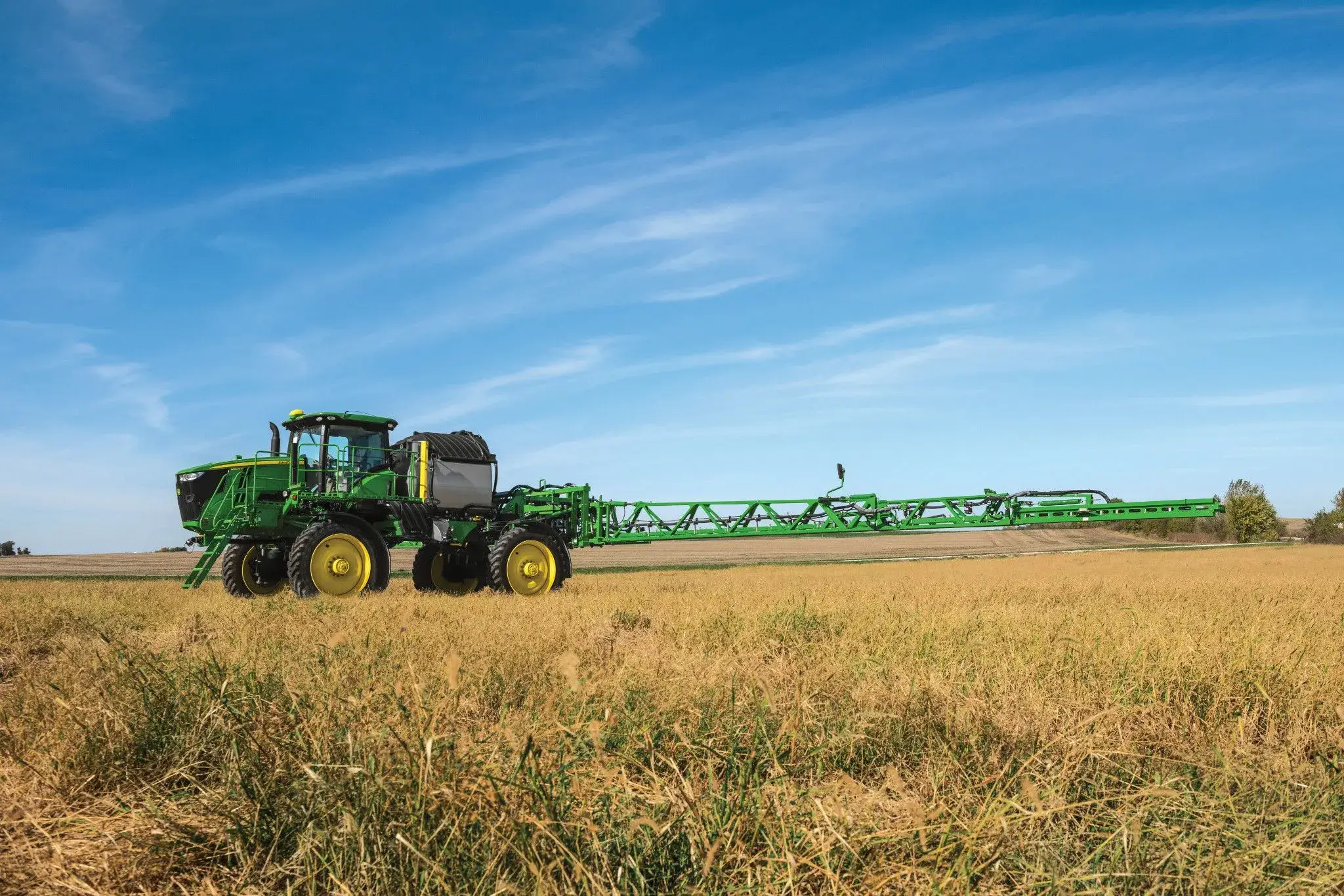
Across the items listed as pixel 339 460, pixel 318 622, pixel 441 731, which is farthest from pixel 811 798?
pixel 339 460

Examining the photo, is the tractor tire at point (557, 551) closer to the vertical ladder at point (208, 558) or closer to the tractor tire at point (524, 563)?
the tractor tire at point (524, 563)

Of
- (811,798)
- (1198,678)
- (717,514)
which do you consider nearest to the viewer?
(811,798)

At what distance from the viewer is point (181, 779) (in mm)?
3432

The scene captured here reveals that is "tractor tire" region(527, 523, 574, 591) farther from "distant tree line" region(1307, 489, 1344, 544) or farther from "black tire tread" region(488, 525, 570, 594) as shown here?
"distant tree line" region(1307, 489, 1344, 544)

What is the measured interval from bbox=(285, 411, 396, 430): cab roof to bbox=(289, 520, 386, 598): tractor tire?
1.82 metres

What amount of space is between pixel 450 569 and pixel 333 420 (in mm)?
3742

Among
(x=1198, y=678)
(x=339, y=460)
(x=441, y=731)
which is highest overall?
(x=339, y=460)

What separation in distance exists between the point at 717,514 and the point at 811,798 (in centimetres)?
1463

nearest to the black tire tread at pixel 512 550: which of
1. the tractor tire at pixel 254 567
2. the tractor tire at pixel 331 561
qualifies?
the tractor tire at pixel 331 561

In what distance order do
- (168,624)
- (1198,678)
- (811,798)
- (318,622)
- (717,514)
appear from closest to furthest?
(811,798) → (1198,678) → (318,622) → (168,624) → (717,514)

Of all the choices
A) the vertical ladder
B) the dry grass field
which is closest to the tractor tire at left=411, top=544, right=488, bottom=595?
the vertical ladder

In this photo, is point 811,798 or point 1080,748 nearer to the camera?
point 811,798

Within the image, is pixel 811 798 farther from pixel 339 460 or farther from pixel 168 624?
pixel 339 460

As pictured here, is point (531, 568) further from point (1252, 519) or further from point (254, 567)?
point (1252, 519)
